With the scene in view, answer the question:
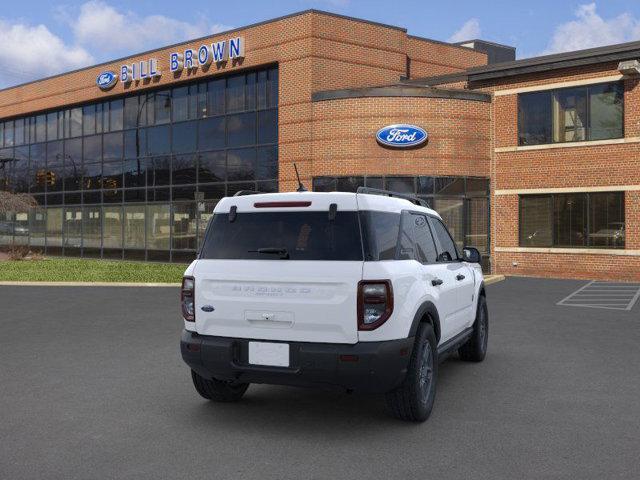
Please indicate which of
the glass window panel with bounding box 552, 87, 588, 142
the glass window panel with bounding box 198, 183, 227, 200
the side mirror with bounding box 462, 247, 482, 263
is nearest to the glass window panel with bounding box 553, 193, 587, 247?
the glass window panel with bounding box 552, 87, 588, 142

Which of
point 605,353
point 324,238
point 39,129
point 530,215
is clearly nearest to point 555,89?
point 530,215

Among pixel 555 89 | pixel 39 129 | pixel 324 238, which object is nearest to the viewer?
pixel 324 238

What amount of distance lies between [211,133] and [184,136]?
1575 millimetres

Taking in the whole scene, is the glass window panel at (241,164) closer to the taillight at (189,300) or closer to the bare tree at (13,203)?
the bare tree at (13,203)

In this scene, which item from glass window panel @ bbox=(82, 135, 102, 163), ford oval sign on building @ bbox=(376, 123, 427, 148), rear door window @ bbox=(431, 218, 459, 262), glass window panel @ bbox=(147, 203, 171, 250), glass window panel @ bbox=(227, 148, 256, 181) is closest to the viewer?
rear door window @ bbox=(431, 218, 459, 262)

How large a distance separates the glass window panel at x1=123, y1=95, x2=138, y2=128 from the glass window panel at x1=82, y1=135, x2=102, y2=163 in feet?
6.95

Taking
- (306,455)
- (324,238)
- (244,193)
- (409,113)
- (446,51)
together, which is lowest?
(306,455)

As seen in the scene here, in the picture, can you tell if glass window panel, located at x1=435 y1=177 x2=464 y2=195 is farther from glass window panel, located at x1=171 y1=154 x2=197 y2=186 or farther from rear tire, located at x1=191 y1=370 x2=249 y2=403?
rear tire, located at x1=191 y1=370 x2=249 y2=403

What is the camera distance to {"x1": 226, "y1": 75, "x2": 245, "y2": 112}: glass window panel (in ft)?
85.7

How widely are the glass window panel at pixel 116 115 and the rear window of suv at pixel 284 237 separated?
87.4ft

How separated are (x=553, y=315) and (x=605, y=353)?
3.81 m

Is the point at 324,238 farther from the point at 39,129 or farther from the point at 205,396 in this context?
the point at 39,129

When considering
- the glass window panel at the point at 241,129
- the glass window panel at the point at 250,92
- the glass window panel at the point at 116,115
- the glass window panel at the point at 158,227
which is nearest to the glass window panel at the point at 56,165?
the glass window panel at the point at 116,115

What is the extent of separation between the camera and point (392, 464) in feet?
14.9
